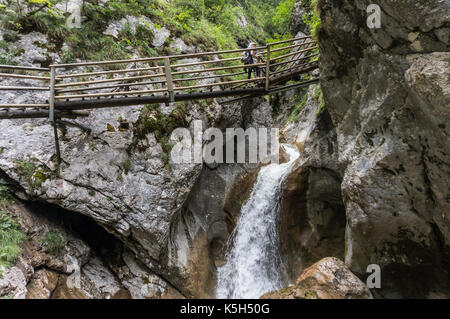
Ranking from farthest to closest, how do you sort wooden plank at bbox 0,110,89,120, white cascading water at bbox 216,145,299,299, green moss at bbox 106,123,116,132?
white cascading water at bbox 216,145,299,299, green moss at bbox 106,123,116,132, wooden plank at bbox 0,110,89,120

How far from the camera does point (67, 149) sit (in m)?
7.20

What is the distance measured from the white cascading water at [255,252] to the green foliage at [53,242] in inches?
216

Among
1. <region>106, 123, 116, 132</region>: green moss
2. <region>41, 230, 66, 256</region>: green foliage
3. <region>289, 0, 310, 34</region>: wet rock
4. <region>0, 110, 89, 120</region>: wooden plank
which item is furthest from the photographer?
<region>289, 0, 310, 34</region>: wet rock

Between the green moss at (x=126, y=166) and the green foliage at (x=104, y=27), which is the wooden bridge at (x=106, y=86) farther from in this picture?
the green moss at (x=126, y=166)

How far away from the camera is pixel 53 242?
6.59m

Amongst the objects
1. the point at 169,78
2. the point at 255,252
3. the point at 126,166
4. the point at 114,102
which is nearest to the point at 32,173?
the point at 126,166

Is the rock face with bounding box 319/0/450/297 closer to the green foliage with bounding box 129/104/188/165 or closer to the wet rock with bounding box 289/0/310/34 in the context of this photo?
the green foliage with bounding box 129/104/188/165

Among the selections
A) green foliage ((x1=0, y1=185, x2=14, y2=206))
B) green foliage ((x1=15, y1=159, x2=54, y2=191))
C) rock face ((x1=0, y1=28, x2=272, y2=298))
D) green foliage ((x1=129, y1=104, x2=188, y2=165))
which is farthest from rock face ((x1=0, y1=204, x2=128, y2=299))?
green foliage ((x1=129, y1=104, x2=188, y2=165))

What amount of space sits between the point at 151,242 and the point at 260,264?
4.13 m

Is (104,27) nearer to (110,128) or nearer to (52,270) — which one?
(110,128)

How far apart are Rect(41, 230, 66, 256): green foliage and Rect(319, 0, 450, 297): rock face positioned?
7589 mm

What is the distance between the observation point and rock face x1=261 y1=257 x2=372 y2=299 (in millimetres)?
4230
